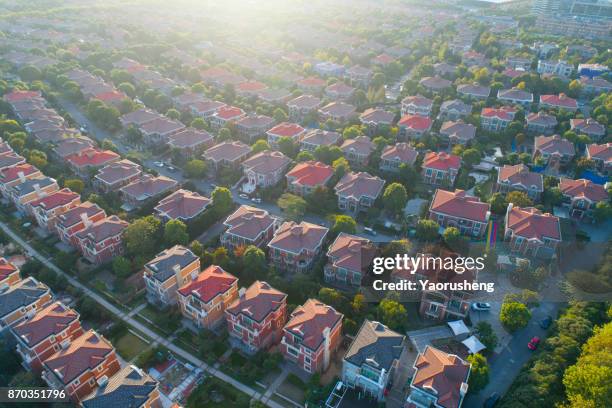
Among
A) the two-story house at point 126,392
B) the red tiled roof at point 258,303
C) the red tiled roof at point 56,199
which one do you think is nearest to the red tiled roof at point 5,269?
the red tiled roof at point 56,199

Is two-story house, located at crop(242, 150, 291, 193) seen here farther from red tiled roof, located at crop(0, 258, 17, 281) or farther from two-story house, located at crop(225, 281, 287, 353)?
red tiled roof, located at crop(0, 258, 17, 281)

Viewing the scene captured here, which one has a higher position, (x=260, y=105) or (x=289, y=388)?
(x=260, y=105)

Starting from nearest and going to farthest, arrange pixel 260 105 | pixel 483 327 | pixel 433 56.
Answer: pixel 483 327
pixel 260 105
pixel 433 56

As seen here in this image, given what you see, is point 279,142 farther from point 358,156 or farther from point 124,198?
point 124,198

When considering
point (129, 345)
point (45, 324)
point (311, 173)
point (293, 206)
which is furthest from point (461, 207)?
point (45, 324)

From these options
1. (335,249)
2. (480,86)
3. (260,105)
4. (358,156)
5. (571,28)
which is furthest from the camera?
(571,28)

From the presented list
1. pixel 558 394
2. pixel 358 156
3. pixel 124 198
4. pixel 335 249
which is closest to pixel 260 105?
pixel 358 156
